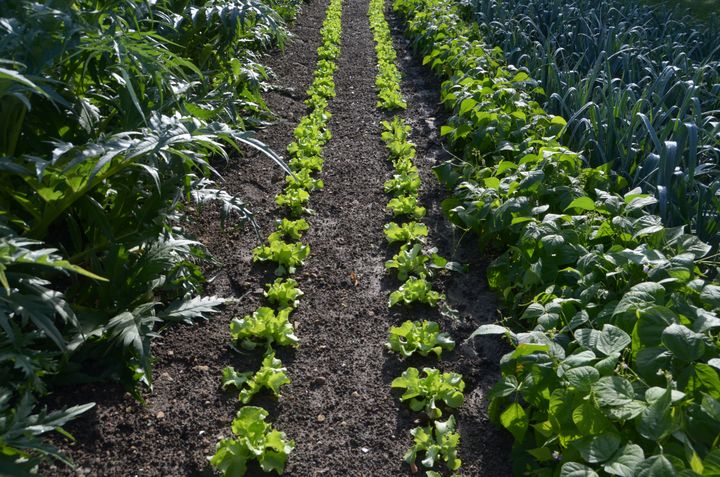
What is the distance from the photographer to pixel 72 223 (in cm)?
260

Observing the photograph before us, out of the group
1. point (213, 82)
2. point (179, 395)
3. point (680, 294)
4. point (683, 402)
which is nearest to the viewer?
point (683, 402)

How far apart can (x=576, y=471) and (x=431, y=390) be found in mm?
837

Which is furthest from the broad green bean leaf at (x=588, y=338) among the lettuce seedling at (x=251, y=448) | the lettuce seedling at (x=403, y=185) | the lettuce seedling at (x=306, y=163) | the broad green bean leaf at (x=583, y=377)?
the lettuce seedling at (x=306, y=163)

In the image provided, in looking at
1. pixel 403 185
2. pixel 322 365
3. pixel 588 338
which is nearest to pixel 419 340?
pixel 322 365

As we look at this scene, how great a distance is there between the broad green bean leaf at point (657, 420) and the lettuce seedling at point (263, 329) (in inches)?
61.4

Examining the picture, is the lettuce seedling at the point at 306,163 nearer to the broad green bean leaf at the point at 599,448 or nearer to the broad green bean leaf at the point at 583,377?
the broad green bean leaf at the point at 583,377

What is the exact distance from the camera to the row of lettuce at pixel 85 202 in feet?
6.50

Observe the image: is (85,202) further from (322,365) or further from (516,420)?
(516,420)

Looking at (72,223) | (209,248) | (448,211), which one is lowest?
(209,248)

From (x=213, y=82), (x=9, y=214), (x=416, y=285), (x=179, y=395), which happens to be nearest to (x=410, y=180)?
(x=416, y=285)

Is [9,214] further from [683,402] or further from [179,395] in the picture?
[683,402]

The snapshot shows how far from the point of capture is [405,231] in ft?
12.0

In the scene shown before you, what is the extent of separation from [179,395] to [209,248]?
1.18 metres

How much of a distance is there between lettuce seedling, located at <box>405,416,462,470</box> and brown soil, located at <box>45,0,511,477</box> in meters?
0.05
